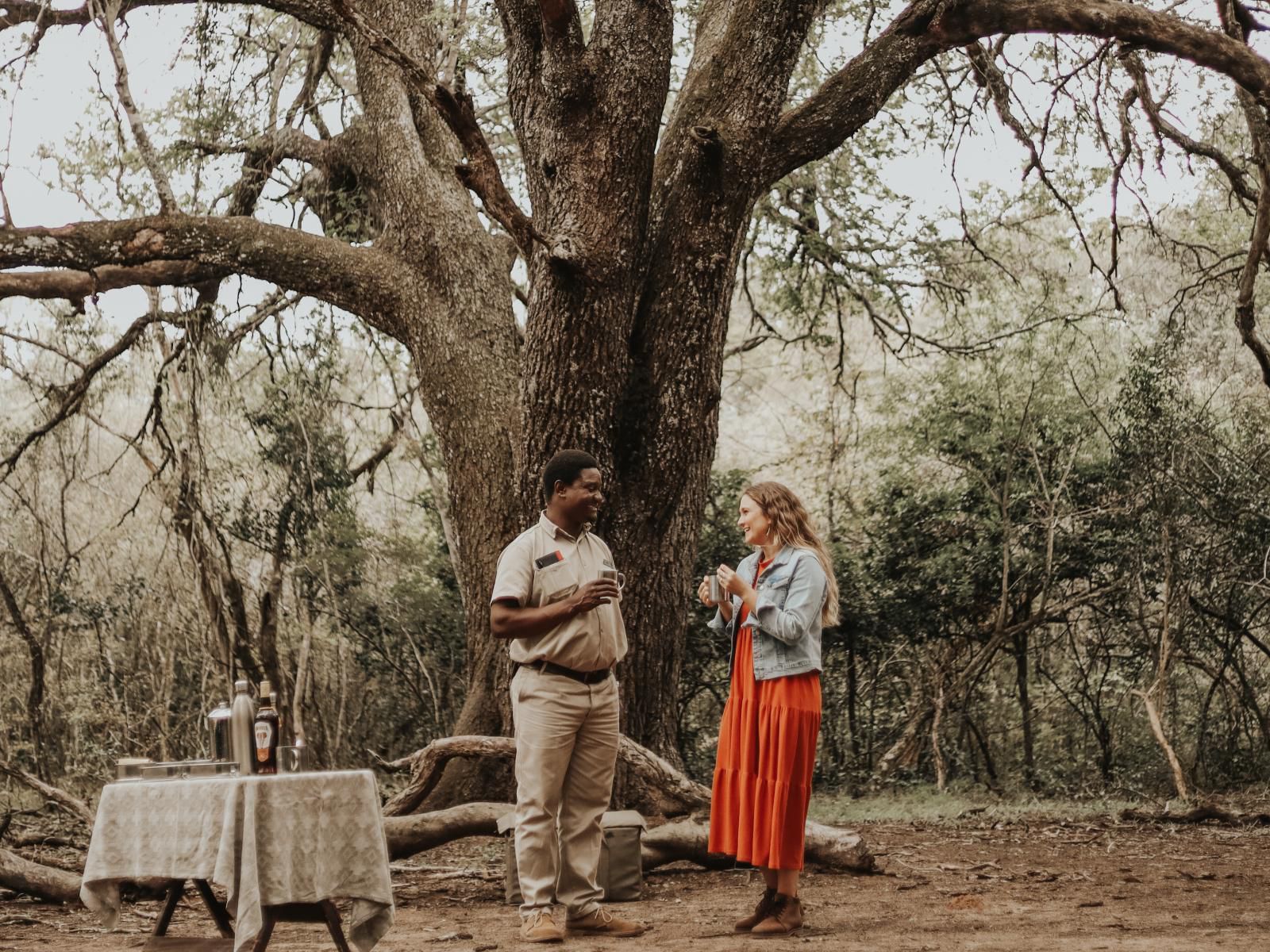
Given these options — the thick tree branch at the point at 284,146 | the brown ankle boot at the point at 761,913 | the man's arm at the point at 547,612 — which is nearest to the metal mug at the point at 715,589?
the man's arm at the point at 547,612

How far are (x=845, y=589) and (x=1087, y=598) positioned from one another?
212 cm

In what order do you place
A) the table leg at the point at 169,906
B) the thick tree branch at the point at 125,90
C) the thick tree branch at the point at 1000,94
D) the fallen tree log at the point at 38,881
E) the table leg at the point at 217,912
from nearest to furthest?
the table leg at the point at 169,906 → the table leg at the point at 217,912 → the fallen tree log at the point at 38,881 → the thick tree branch at the point at 125,90 → the thick tree branch at the point at 1000,94

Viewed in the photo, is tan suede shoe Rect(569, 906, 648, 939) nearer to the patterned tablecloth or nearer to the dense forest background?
the patterned tablecloth

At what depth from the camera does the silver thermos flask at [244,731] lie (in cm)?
444

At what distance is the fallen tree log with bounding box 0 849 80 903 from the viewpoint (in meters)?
6.58

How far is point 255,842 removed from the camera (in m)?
4.19

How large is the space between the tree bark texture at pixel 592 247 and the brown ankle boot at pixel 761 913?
7.45 ft

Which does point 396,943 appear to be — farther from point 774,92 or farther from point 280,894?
point 774,92

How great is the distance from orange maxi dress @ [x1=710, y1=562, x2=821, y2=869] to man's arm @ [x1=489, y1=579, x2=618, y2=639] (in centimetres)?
73

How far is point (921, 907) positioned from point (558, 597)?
231 centimetres

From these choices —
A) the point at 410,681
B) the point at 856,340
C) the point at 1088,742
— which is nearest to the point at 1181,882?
the point at 1088,742

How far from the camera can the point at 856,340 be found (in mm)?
22688

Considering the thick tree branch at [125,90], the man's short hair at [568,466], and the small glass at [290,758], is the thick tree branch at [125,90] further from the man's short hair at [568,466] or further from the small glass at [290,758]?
the small glass at [290,758]

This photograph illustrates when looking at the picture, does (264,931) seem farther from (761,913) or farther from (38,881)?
(38,881)
